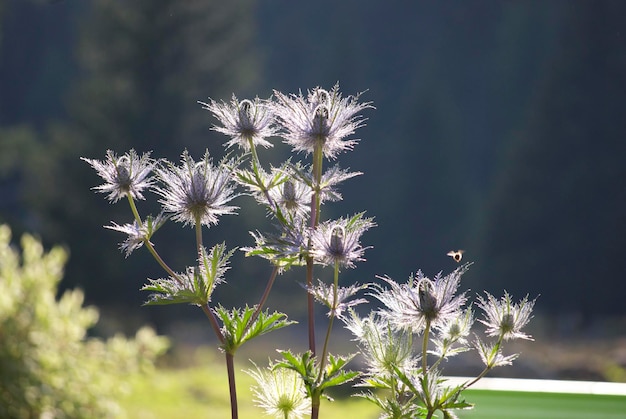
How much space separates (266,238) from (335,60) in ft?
27.5

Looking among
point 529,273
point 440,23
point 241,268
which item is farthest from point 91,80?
point 440,23

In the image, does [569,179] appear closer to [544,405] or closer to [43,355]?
[544,405]

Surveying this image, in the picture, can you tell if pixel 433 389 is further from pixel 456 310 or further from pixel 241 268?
pixel 241 268

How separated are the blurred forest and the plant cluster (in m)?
4.79

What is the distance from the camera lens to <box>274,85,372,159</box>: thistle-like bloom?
2.10ft

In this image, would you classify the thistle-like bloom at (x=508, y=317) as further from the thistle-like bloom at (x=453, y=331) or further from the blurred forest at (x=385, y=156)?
the blurred forest at (x=385, y=156)

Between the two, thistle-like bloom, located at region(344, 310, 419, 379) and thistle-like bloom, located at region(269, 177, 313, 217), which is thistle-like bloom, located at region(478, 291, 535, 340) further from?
thistle-like bloom, located at region(269, 177, 313, 217)

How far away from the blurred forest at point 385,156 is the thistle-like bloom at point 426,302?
488 centimetres

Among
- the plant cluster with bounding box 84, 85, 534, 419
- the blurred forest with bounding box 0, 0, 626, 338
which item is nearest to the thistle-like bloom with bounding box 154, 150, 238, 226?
the plant cluster with bounding box 84, 85, 534, 419

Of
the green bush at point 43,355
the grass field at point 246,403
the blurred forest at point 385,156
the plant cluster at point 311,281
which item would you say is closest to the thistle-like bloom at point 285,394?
the plant cluster at point 311,281

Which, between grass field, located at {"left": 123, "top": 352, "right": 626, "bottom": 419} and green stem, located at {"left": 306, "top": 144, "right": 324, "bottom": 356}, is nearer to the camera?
green stem, located at {"left": 306, "top": 144, "right": 324, "bottom": 356}

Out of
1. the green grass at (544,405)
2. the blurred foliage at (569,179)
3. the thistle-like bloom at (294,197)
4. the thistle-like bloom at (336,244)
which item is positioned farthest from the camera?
the blurred foliage at (569,179)

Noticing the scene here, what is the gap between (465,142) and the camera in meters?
8.97

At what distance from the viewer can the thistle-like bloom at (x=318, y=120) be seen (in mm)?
642
